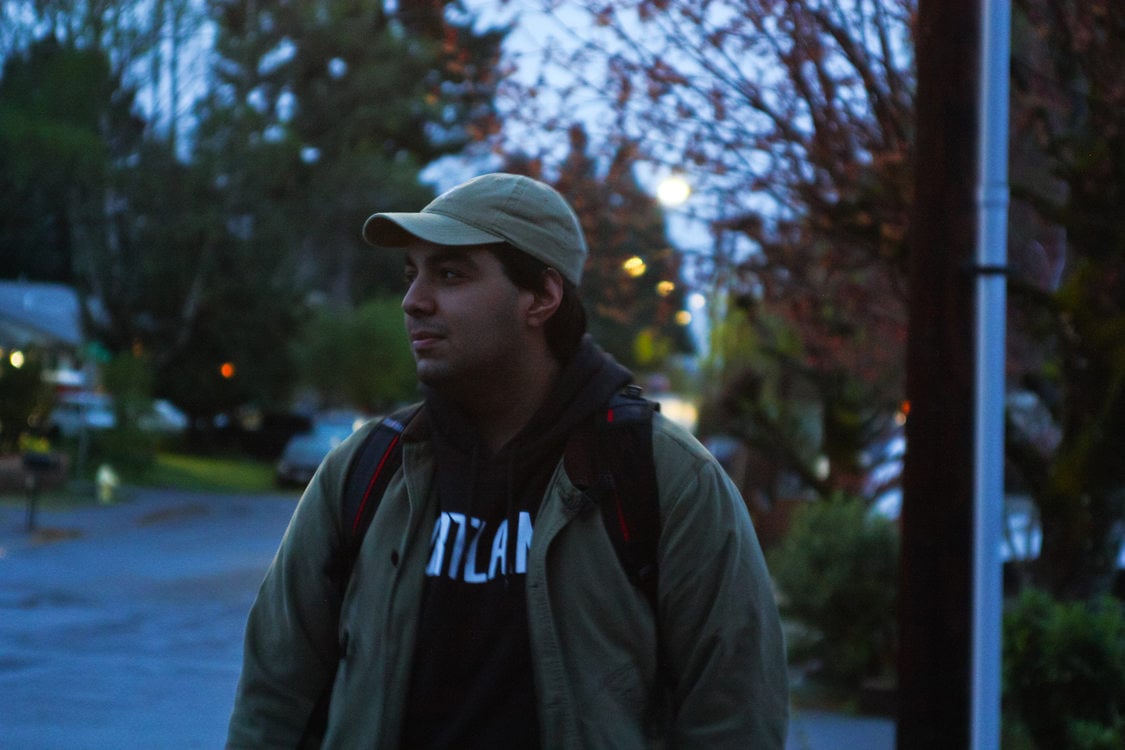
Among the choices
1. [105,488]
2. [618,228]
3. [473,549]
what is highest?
[618,228]

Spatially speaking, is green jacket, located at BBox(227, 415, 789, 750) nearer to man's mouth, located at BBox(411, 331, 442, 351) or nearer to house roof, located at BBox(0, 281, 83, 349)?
man's mouth, located at BBox(411, 331, 442, 351)

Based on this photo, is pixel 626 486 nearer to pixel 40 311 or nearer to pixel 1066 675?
pixel 1066 675

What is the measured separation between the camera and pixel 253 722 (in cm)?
268

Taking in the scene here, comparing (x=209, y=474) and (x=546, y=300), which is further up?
(x=546, y=300)

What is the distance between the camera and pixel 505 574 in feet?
8.33

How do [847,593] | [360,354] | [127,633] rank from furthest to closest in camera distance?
[360,354], [127,633], [847,593]

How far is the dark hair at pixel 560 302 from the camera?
8.84 ft

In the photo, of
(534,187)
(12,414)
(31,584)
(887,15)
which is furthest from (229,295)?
(534,187)

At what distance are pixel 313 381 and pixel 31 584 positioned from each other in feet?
107

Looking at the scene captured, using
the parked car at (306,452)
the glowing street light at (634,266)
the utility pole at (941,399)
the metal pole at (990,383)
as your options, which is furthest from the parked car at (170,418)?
the metal pole at (990,383)

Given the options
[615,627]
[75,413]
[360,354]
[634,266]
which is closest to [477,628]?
[615,627]

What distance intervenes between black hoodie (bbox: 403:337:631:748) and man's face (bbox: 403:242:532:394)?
0.08m

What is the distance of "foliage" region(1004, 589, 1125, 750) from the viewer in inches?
281

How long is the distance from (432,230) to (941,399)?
11.0 feet
